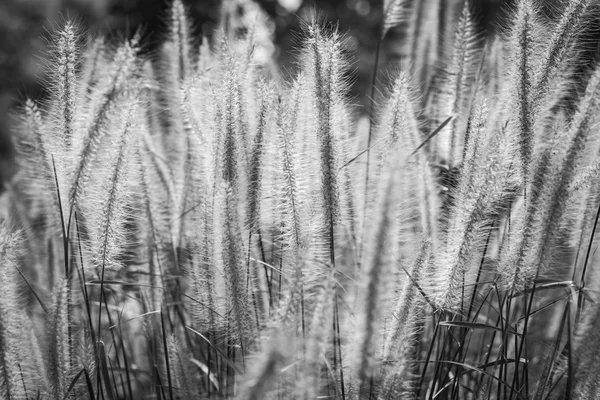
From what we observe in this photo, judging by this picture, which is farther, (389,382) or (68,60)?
(68,60)

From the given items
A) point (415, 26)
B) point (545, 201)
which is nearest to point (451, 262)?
point (545, 201)

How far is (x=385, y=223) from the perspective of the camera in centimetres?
149

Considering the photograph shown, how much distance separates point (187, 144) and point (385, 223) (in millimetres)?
1698

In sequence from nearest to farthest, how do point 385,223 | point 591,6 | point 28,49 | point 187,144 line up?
point 385,223
point 591,6
point 187,144
point 28,49

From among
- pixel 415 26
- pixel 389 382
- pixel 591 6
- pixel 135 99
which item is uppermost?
pixel 415 26

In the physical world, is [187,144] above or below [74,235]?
above

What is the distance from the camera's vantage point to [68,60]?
88.7 inches

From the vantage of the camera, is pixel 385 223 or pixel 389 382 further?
pixel 389 382

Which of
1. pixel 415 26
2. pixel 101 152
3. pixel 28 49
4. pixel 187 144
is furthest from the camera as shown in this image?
pixel 28 49

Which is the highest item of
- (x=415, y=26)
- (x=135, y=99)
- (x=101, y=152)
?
(x=415, y=26)

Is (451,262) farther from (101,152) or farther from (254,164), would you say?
(101,152)

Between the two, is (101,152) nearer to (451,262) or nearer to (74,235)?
(74,235)

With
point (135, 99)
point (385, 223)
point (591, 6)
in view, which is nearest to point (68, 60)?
point (135, 99)

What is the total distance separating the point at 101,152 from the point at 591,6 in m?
1.75
